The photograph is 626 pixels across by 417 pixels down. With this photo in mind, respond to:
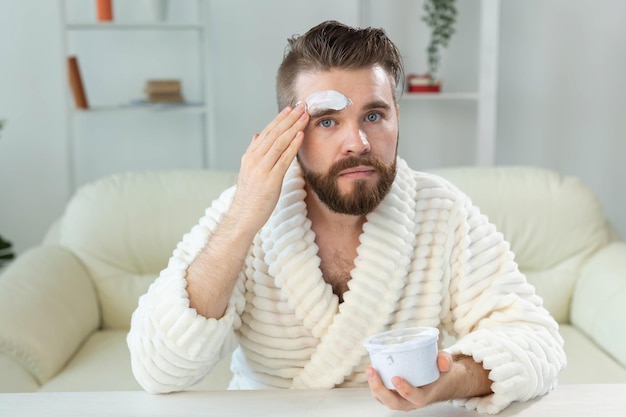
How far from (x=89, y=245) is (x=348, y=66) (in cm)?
150

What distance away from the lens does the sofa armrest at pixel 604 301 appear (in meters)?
2.44

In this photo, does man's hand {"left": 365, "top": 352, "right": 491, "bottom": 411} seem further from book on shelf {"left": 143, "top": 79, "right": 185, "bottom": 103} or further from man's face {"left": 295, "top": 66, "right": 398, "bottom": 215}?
book on shelf {"left": 143, "top": 79, "right": 185, "bottom": 103}

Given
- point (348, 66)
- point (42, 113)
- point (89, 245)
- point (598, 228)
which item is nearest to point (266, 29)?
point (42, 113)

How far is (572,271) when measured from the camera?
2.78 meters

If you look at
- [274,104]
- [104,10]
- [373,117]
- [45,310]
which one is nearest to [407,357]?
[373,117]

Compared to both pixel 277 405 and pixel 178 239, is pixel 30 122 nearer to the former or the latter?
pixel 178 239

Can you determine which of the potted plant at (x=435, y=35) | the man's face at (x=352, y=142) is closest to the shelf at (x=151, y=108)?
the potted plant at (x=435, y=35)

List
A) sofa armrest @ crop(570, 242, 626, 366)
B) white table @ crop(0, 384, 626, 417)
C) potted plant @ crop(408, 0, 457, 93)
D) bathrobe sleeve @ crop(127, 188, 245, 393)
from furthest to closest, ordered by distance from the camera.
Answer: potted plant @ crop(408, 0, 457, 93) < sofa armrest @ crop(570, 242, 626, 366) < bathrobe sleeve @ crop(127, 188, 245, 393) < white table @ crop(0, 384, 626, 417)

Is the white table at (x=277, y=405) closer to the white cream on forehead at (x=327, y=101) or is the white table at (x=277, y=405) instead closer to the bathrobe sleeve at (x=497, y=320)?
the bathrobe sleeve at (x=497, y=320)

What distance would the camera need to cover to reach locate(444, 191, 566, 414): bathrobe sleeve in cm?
131

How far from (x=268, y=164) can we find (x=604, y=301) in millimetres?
1475

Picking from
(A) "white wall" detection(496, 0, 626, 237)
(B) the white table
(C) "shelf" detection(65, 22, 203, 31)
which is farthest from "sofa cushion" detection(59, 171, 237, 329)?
(A) "white wall" detection(496, 0, 626, 237)

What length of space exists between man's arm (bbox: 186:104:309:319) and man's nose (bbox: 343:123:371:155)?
81mm

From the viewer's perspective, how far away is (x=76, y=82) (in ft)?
11.9
